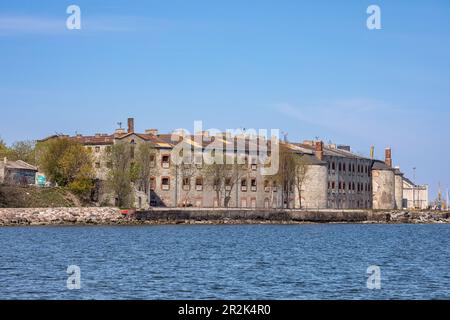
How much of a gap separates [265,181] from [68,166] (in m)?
26.7

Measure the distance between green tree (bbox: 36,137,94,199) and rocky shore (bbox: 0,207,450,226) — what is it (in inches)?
241

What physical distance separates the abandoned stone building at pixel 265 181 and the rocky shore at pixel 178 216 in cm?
506

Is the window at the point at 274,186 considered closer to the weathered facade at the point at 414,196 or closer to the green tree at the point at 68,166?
the green tree at the point at 68,166

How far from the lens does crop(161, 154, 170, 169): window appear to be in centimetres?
10912

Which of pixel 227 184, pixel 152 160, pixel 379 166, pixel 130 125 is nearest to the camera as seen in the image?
pixel 152 160

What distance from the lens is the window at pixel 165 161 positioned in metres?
109

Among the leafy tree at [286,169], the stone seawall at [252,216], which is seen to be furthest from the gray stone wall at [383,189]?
the leafy tree at [286,169]

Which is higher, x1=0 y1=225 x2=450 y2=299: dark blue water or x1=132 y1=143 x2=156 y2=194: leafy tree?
x1=132 y1=143 x2=156 y2=194: leafy tree

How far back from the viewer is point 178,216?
99.4 m

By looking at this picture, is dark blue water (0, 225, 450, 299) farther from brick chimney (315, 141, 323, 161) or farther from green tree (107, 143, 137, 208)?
brick chimney (315, 141, 323, 161)

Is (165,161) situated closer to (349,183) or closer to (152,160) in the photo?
(152,160)

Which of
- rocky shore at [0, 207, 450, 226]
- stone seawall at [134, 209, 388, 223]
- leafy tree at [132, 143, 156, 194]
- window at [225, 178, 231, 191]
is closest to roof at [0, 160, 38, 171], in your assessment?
leafy tree at [132, 143, 156, 194]

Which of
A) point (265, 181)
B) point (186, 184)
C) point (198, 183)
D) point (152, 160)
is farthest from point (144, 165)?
point (265, 181)
